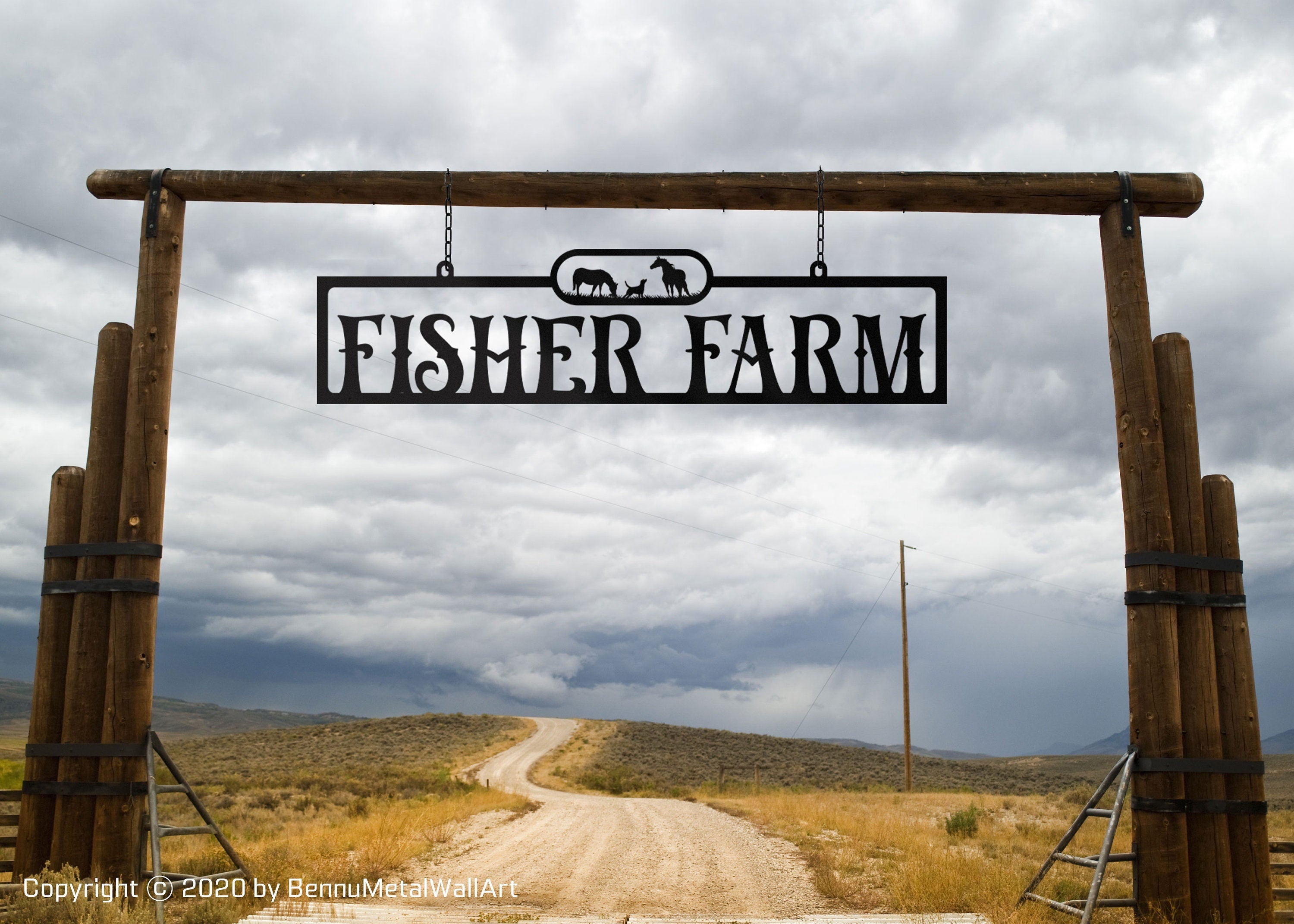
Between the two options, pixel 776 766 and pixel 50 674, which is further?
pixel 776 766

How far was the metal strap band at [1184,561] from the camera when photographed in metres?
6.34

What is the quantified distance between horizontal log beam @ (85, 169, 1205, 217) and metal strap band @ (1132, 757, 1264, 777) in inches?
152

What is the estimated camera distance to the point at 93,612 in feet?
21.6

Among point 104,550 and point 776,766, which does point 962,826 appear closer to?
point 104,550

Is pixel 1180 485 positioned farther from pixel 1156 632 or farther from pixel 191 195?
pixel 191 195

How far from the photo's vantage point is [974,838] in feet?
47.5

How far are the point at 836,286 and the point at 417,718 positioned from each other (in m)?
70.1

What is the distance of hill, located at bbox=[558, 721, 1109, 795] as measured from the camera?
130 ft

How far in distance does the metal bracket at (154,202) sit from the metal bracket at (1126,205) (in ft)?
23.0

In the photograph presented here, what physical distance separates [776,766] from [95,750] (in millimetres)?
46081

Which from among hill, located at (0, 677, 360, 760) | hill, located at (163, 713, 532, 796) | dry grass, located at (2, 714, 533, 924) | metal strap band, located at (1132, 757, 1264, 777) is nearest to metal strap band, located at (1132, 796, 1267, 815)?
metal strap band, located at (1132, 757, 1264, 777)

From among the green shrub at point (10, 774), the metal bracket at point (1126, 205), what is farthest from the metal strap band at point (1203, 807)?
the green shrub at point (10, 774)

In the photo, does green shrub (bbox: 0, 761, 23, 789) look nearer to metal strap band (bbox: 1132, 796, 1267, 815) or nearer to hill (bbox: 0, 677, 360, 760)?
metal strap band (bbox: 1132, 796, 1267, 815)

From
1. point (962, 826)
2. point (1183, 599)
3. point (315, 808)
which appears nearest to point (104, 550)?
point (1183, 599)
